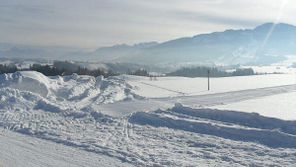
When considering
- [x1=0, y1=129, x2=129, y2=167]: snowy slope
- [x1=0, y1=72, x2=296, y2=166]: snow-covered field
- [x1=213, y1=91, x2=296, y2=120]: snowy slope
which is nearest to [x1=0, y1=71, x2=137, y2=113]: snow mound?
[x1=0, y1=72, x2=296, y2=166]: snow-covered field

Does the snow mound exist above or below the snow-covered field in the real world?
above

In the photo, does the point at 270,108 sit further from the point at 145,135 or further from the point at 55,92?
the point at 55,92

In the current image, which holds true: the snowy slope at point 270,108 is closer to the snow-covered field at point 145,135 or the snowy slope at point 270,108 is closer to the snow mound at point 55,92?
the snow-covered field at point 145,135

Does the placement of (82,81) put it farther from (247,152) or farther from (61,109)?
(247,152)

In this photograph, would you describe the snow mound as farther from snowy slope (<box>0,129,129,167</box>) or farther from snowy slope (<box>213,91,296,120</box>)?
snowy slope (<box>0,129,129,167</box>)

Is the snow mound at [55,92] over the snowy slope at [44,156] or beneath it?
→ over

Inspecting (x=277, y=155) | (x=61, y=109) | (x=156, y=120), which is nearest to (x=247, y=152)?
(x=277, y=155)

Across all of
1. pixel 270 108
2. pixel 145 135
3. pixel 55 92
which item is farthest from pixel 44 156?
pixel 55 92

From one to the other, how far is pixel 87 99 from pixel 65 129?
12.7 metres

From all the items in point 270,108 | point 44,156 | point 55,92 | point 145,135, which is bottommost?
point 44,156

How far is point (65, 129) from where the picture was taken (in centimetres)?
1742

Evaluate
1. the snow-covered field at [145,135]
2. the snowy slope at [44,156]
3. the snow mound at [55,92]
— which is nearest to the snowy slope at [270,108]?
the snow-covered field at [145,135]

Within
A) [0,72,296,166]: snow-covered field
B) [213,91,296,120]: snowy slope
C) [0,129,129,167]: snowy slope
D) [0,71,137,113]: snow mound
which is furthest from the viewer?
[0,71,137,113]: snow mound

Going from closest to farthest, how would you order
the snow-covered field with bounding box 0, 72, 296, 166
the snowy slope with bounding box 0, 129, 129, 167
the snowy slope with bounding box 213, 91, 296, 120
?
the snowy slope with bounding box 0, 129, 129, 167, the snow-covered field with bounding box 0, 72, 296, 166, the snowy slope with bounding box 213, 91, 296, 120
